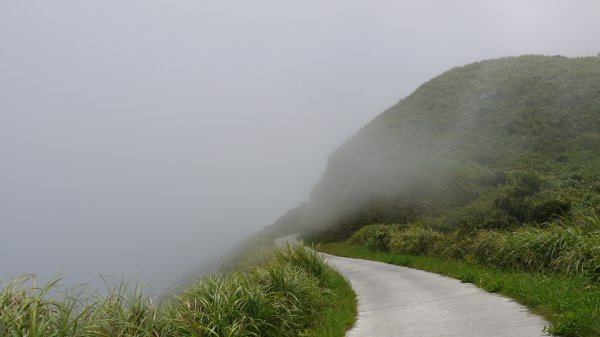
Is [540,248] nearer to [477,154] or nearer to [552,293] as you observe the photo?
[552,293]

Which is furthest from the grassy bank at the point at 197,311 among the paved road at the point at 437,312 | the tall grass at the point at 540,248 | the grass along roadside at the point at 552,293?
the tall grass at the point at 540,248

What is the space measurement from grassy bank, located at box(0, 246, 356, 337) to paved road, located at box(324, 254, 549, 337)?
2.17 feet

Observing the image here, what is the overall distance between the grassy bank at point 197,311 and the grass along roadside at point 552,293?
336cm

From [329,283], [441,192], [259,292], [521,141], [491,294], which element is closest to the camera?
[259,292]

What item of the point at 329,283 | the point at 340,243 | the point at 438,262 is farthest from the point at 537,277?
the point at 340,243

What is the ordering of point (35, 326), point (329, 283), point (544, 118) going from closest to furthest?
1. point (35, 326)
2. point (329, 283)
3. point (544, 118)

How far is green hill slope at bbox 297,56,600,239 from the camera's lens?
23438mm

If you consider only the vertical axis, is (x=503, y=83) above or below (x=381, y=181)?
above

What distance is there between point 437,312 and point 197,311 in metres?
4.67

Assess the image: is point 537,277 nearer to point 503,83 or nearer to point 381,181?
point 381,181

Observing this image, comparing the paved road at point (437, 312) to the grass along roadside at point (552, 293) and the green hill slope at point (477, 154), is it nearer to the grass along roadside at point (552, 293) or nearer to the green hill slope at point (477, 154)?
the grass along roadside at point (552, 293)

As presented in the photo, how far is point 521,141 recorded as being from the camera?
34875mm

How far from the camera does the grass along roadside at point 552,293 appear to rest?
611cm

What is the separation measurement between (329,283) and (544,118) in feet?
103
